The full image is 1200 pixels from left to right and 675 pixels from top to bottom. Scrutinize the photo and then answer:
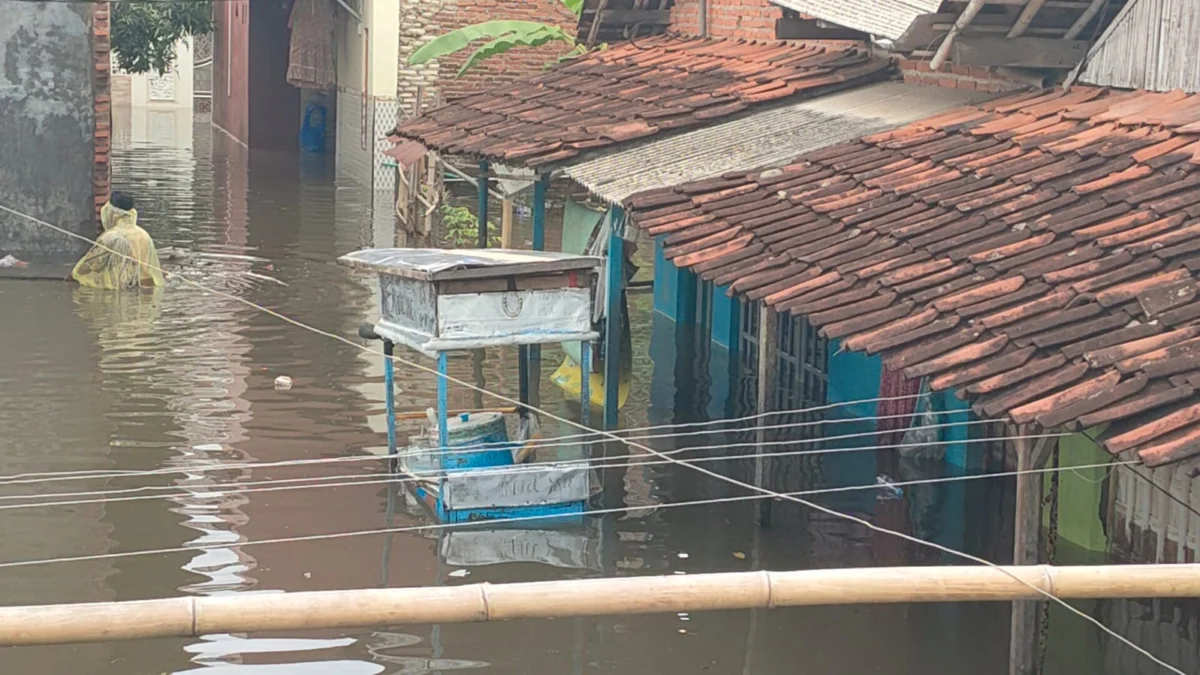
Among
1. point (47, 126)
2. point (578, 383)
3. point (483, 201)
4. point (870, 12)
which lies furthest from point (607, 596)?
point (47, 126)

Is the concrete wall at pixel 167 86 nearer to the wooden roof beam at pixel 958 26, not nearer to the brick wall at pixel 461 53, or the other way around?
the brick wall at pixel 461 53

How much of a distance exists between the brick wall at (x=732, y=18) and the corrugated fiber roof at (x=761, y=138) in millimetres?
2569

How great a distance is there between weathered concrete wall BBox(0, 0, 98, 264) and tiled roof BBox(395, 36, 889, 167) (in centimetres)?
461

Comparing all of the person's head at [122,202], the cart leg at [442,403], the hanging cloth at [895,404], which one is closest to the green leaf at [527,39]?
the person's head at [122,202]

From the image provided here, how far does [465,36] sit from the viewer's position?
21.0 m

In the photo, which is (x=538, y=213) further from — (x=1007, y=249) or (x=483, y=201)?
(x=1007, y=249)

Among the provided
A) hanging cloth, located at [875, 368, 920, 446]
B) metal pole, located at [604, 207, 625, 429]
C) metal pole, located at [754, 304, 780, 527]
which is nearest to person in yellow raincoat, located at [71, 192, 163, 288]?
metal pole, located at [604, 207, 625, 429]

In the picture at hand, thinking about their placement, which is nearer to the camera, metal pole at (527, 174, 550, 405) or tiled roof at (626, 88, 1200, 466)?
tiled roof at (626, 88, 1200, 466)

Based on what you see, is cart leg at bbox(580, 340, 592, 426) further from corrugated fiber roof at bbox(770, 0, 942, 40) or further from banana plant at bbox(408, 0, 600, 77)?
banana plant at bbox(408, 0, 600, 77)

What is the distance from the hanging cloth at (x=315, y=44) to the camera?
31.9 metres

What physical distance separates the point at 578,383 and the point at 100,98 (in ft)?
26.1

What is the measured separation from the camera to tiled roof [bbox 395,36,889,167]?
12883mm

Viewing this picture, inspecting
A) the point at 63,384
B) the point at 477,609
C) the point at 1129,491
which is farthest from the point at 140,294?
the point at 477,609

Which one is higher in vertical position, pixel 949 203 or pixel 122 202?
pixel 949 203
